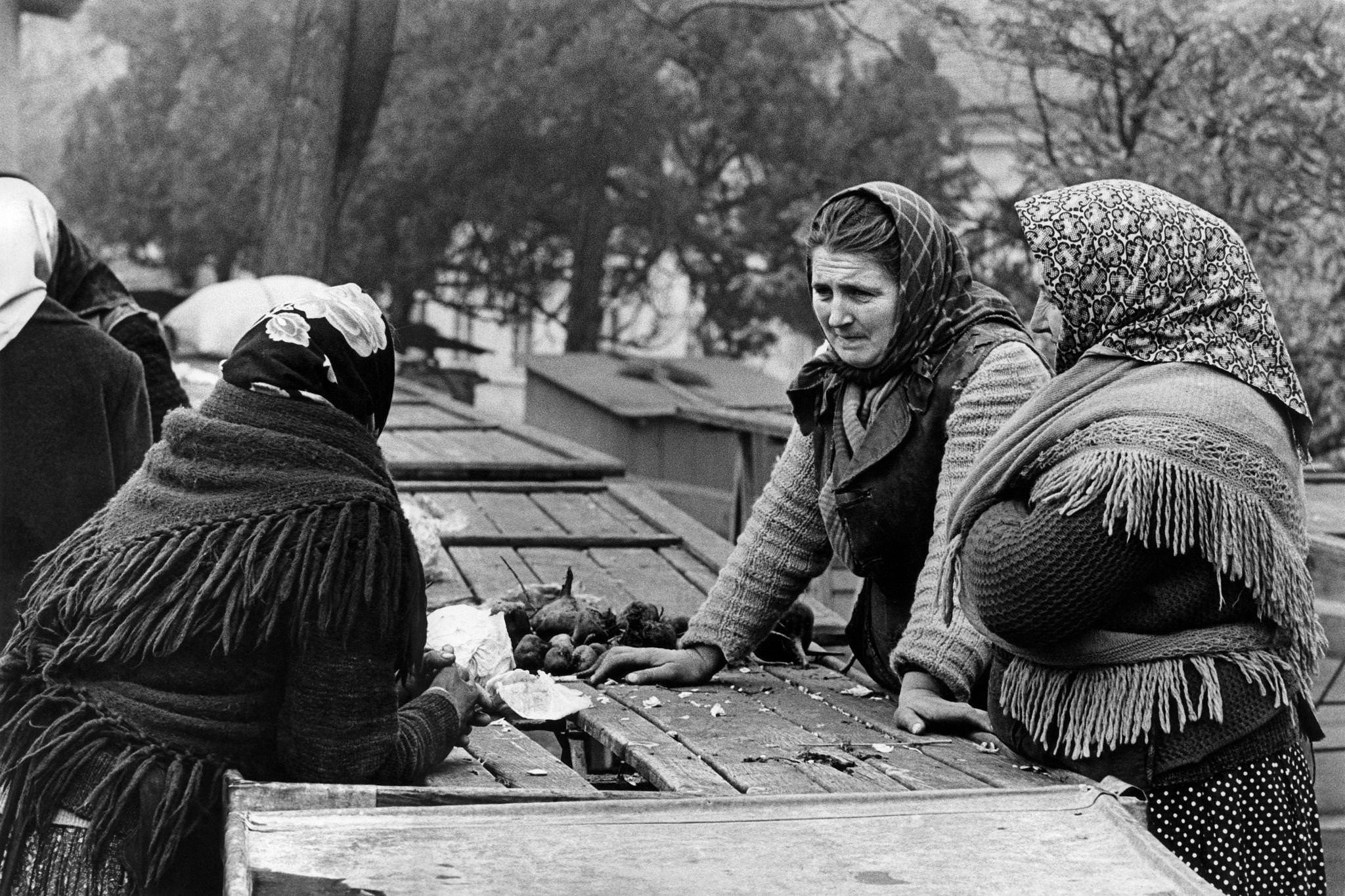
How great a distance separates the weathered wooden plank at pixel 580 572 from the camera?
4168 mm

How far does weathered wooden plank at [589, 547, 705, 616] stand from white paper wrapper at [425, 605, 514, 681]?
759 mm

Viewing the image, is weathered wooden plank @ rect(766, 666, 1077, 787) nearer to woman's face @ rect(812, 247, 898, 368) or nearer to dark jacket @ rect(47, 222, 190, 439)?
woman's face @ rect(812, 247, 898, 368)

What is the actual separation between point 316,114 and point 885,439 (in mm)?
8818

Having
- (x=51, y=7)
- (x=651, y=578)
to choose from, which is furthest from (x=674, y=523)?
(x=51, y=7)

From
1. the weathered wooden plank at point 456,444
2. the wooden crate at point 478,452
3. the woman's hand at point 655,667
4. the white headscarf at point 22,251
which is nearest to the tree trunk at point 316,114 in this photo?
the wooden crate at point 478,452

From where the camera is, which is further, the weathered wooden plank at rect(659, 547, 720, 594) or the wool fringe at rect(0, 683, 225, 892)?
the weathered wooden plank at rect(659, 547, 720, 594)

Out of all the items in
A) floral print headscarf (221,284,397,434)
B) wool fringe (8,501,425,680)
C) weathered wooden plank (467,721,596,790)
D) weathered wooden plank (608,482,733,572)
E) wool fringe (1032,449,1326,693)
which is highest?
floral print headscarf (221,284,397,434)

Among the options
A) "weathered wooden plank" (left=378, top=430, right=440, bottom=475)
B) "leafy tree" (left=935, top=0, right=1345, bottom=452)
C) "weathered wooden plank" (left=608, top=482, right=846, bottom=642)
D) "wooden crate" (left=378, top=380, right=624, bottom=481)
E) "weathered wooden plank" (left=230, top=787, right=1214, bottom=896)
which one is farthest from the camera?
"leafy tree" (left=935, top=0, right=1345, bottom=452)

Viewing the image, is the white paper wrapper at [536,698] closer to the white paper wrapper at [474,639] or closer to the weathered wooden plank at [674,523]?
the white paper wrapper at [474,639]

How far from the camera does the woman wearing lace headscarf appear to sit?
3.64m

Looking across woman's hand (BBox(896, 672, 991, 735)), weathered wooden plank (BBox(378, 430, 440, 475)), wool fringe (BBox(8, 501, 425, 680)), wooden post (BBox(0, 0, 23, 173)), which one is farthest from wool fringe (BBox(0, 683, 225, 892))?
wooden post (BBox(0, 0, 23, 173))

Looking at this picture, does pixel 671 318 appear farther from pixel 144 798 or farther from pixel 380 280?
pixel 144 798

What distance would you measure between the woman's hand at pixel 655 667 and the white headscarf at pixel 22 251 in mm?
1566

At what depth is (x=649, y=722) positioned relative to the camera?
2.89m
